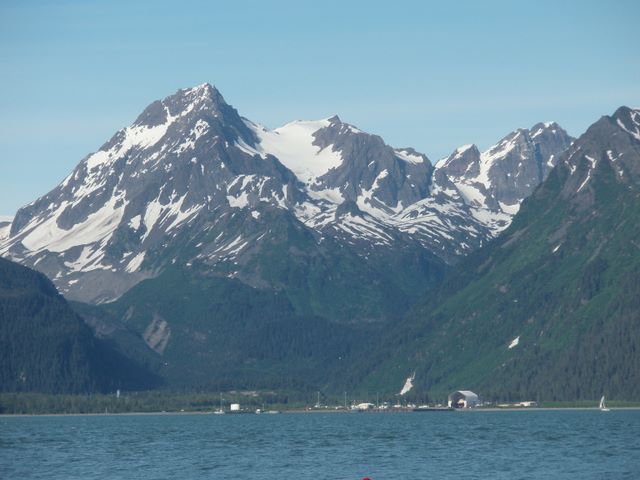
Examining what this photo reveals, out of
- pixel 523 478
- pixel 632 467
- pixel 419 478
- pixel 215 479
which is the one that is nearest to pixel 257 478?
pixel 215 479

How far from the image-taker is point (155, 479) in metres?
199

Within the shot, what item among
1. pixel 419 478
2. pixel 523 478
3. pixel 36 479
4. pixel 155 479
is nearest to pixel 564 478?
pixel 523 478

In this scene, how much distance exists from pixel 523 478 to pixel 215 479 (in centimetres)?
4088

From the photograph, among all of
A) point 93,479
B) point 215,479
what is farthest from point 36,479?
point 215,479

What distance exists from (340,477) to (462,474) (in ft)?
54.5

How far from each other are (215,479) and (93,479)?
16.9 m

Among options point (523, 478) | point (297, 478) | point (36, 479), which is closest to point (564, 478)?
point (523, 478)

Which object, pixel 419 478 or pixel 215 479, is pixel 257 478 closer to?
pixel 215 479

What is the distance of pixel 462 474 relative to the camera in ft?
650

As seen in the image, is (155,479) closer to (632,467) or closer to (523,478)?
(523,478)

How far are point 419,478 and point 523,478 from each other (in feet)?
44.5

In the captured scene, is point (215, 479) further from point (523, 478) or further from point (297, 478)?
point (523, 478)

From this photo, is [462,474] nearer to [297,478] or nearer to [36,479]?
[297,478]

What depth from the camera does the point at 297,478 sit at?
19662 centimetres
